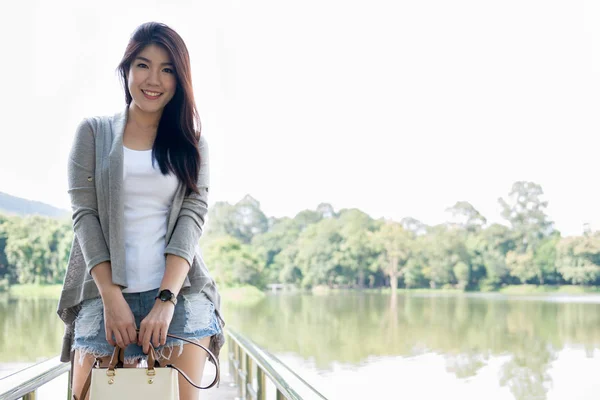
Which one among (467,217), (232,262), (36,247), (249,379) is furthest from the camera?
(467,217)

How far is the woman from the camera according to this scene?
813mm

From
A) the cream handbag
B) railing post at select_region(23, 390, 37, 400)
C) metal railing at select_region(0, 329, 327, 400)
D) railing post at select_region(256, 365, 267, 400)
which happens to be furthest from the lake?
the cream handbag

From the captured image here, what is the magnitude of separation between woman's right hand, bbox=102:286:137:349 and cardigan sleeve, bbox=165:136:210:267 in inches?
3.3

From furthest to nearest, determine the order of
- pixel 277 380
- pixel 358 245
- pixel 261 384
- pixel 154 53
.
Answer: pixel 358 245
pixel 261 384
pixel 277 380
pixel 154 53

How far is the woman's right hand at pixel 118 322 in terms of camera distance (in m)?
0.79

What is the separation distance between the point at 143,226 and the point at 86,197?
8 cm

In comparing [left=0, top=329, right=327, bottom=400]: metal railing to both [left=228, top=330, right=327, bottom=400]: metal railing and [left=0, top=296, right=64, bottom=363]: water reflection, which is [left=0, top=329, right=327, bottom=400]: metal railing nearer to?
[left=228, top=330, right=327, bottom=400]: metal railing

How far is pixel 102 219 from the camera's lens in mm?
830

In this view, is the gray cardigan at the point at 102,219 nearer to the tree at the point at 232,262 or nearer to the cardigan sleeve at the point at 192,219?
the cardigan sleeve at the point at 192,219

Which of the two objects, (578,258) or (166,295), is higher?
(578,258)

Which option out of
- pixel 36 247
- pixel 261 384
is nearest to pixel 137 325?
pixel 261 384

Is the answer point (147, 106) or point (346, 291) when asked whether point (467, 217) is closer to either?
point (346, 291)

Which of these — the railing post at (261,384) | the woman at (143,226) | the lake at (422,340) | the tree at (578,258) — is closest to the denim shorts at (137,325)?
the woman at (143,226)

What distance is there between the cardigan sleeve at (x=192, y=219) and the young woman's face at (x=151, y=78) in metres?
0.08
